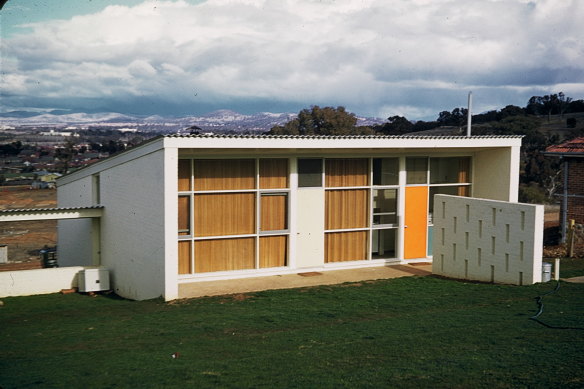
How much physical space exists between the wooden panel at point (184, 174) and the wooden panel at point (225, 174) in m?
0.19

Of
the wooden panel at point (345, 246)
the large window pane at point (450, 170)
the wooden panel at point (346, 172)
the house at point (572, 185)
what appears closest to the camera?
the wooden panel at point (346, 172)

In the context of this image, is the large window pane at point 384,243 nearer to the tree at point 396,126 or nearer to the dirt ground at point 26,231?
the dirt ground at point 26,231

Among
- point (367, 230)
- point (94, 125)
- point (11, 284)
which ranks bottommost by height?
point (11, 284)

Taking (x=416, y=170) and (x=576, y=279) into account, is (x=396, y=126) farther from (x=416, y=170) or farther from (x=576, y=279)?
(x=576, y=279)

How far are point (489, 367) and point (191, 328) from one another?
4.98 metres

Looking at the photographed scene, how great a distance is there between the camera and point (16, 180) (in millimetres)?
83438

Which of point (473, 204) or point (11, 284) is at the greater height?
point (473, 204)

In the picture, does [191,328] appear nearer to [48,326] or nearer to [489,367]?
[48,326]

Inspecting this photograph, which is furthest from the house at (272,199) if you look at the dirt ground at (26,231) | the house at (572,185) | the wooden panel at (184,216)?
the dirt ground at (26,231)

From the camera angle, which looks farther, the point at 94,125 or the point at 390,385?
the point at 94,125

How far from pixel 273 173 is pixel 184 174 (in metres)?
2.34

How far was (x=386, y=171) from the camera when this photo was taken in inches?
672

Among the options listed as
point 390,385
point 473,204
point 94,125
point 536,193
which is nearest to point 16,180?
point 94,125

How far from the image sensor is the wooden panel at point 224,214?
14766 mm
